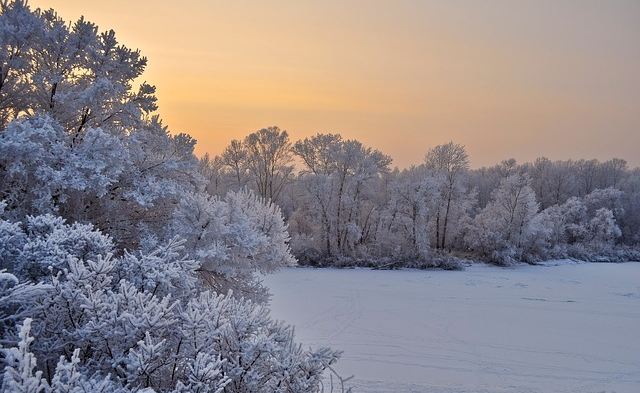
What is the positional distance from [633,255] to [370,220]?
2298 centimetres

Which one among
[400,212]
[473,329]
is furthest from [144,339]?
[400,212]

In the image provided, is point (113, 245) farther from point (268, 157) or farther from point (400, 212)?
point (268, 157)

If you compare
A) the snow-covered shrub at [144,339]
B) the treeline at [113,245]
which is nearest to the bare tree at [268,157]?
the treeline at [113,245]

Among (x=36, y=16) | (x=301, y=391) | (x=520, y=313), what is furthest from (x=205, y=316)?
(x=520, y=313)

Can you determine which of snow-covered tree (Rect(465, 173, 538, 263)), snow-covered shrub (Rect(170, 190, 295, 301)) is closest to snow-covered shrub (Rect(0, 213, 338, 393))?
snow-covered shrub (Rect(170, 190, 295, 301))

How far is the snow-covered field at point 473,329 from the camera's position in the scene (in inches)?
452

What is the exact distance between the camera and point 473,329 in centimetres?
1641

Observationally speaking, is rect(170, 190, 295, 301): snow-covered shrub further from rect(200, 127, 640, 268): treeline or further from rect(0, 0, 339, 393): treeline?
rect(200, 127, 640, 268): treeline

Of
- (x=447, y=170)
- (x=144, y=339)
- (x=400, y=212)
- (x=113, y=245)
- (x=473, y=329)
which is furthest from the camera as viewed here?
(x=447, y=170)

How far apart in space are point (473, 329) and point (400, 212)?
21.4 meters

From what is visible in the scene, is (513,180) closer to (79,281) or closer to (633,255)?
(633,255)

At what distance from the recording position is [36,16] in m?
8.40

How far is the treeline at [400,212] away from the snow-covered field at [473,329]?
708cm

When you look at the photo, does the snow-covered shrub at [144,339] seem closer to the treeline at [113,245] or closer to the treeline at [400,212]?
the treeline at [113,245]
